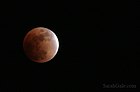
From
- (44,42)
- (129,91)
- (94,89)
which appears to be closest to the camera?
(44,42)

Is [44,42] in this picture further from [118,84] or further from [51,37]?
[118,84]

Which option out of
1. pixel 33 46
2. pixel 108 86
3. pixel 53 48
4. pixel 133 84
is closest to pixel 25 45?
pixel 33 46

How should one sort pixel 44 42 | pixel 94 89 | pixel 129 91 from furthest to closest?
1. pixel 94 89
2. pixel 129 91
3. pixel 44 42

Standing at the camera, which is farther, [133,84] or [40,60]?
[133,84]

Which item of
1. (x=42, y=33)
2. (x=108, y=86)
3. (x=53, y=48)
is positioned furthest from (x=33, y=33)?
(x=108, y=86)

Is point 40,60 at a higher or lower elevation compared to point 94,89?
lower

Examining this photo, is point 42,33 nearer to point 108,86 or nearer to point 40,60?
point 40,60
